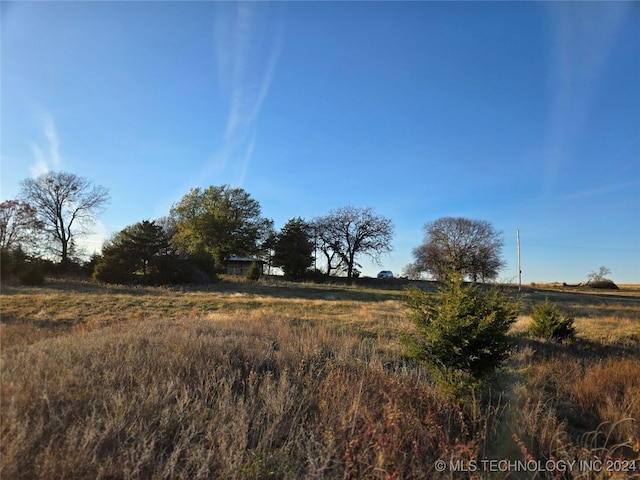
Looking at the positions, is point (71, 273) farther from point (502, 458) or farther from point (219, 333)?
point (502, 458)

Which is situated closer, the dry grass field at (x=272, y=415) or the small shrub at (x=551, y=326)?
the dry grass field at (x=272, y=415)

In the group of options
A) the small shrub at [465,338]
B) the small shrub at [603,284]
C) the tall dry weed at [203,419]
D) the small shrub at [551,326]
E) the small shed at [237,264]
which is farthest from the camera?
the small shrub at [603,284]

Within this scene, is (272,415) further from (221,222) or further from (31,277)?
(221,222)

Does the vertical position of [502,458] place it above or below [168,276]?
below

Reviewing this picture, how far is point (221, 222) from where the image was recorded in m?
46.3

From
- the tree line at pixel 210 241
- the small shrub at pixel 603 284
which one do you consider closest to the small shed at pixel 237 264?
the tree line at pixel 210 241

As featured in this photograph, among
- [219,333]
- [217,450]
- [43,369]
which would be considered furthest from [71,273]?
[217,450]

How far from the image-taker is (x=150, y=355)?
5898 mm

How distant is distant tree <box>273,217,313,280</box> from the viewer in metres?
43.4

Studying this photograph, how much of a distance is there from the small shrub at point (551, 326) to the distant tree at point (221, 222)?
37836 millimetres

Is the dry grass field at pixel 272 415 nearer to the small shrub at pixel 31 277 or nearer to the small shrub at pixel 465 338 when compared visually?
the small shrub at pixel 465 338

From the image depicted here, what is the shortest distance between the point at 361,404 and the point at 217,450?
2.02 m

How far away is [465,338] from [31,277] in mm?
25475

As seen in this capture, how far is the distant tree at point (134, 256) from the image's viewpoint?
28.2 metres
